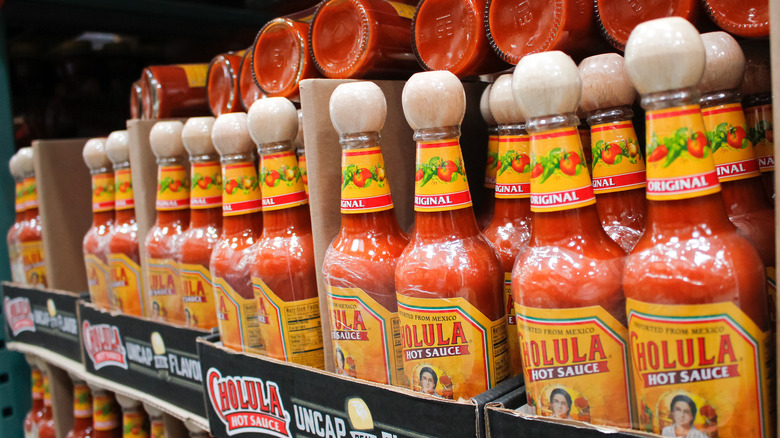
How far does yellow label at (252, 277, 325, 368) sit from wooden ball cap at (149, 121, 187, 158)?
0.44 m

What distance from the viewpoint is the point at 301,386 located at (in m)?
0.97

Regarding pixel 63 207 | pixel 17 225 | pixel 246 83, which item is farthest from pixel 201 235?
Answer: pixel 17 225

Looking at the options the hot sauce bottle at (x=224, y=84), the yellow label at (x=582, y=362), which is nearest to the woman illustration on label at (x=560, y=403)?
the yellow label at (x=582, y=362)

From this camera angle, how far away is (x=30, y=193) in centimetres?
186

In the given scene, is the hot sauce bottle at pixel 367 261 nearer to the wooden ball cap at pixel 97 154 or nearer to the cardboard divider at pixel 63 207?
the wooden ball cap at pixel 97 154

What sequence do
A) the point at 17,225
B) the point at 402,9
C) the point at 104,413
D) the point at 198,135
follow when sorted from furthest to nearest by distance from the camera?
the point at 17,225, the point at 104,413, the point at 198,135, the point at 402,9

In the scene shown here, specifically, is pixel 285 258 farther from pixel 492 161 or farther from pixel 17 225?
pixel 17 225

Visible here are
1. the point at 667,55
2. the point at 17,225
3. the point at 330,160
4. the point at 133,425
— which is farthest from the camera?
the point at 17,225

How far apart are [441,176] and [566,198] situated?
168 millimetres

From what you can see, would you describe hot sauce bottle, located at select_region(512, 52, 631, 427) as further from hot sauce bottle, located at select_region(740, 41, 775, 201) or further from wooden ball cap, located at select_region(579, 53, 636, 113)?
hot sauce bottle, located at select_region(740, 41, 775, 201)

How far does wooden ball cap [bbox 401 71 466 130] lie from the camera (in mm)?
758

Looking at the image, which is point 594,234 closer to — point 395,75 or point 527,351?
point 527,351

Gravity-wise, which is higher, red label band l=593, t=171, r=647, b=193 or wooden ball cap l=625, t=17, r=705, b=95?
wooden ball cap l=625, t=17, r=705, b=95

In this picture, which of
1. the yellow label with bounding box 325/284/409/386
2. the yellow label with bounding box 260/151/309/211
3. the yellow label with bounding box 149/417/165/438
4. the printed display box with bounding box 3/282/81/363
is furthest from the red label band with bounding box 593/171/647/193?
the printed display box with bounding box 3/282/81/363
